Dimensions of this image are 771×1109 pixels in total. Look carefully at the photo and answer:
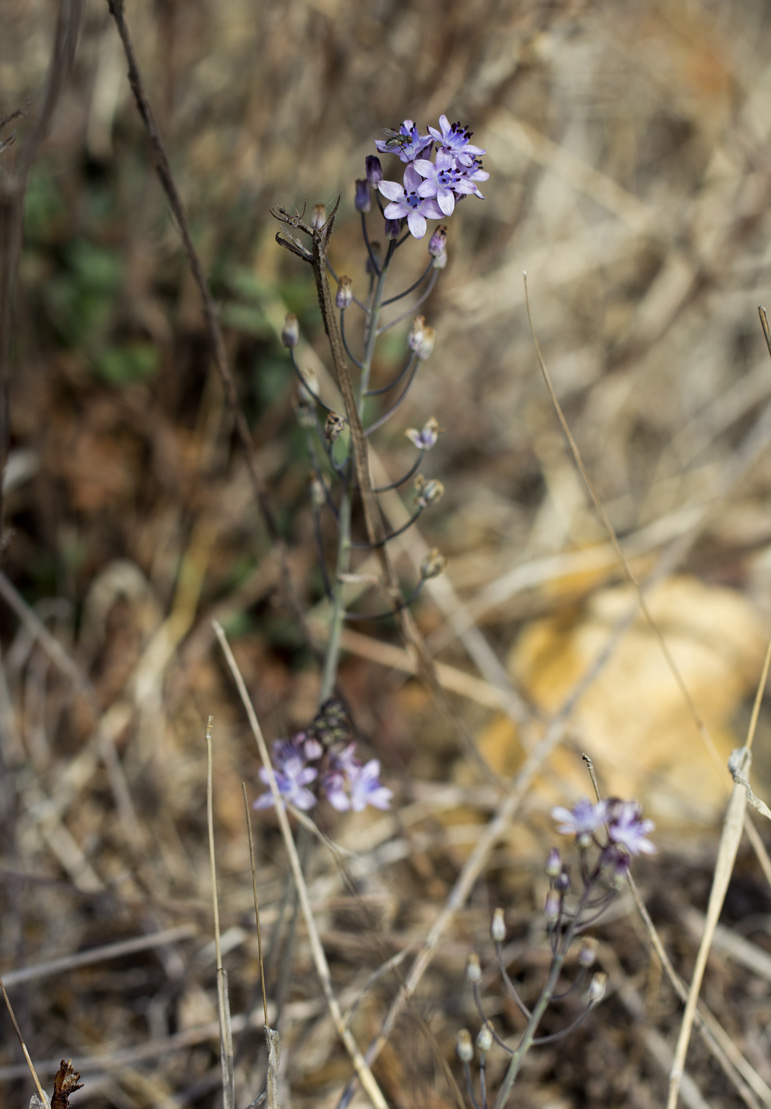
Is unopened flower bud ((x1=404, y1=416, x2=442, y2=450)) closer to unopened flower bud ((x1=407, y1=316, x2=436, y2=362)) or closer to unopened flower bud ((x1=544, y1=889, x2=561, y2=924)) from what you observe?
unopened flower bud ((x1=407, y1=316, x2=436, y2=362))

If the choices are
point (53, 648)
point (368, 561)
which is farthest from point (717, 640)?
point (53, 648)

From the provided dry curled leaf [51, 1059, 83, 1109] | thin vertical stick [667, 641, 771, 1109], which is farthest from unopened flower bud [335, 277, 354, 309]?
dry curled leaf [51, 1059, 83, 1109]

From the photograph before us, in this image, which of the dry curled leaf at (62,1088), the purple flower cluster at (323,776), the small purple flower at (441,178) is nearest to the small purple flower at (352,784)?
the purple flower cluster at (323,776)

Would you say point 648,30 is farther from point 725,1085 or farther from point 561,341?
point 725,1085

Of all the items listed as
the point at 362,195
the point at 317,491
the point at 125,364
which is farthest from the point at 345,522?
the point at 125,364

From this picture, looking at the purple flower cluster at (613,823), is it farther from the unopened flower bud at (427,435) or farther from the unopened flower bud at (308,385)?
the unopened flower bud at (308,385)

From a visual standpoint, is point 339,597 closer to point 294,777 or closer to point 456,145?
point 294,777
